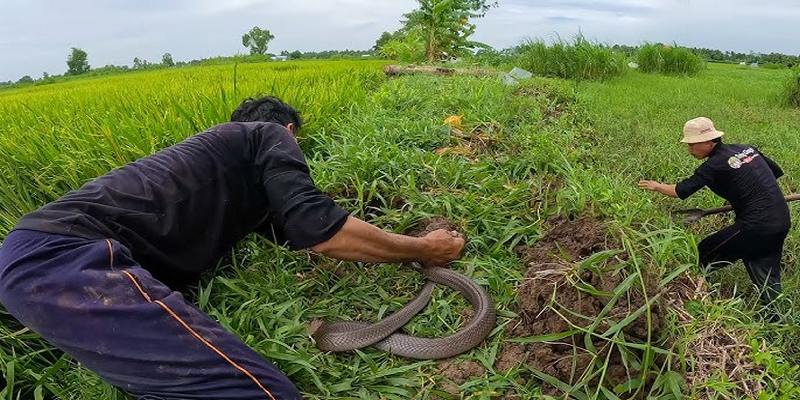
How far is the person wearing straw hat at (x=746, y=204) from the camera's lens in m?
3.47

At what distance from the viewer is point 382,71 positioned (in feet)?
32.6

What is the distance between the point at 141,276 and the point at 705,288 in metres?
2.04

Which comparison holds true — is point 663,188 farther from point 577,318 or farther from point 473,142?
point 577,318

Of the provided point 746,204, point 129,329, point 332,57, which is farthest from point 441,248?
point 332,57

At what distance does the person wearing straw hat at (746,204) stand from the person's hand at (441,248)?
1774 millimetres

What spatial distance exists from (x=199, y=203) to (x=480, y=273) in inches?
47.8

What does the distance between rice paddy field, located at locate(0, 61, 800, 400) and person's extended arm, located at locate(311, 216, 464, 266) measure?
0.12m

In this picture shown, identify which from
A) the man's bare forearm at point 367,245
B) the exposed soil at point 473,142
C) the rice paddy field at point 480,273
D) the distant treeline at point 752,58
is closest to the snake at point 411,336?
the rice paddy field at point 480,273

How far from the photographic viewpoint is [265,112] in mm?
2934

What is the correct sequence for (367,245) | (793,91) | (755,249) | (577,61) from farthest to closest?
1. (577,61)
2. (793,91)
3. (755,249)
4. (367,245)

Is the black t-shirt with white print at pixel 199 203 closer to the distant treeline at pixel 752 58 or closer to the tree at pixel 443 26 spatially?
the tree at pixel 443 26

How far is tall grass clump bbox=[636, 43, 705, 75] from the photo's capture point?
12.1m

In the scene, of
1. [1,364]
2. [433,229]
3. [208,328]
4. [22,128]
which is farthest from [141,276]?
[22,128]

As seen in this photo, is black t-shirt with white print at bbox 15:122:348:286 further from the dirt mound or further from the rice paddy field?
the dirt mound
